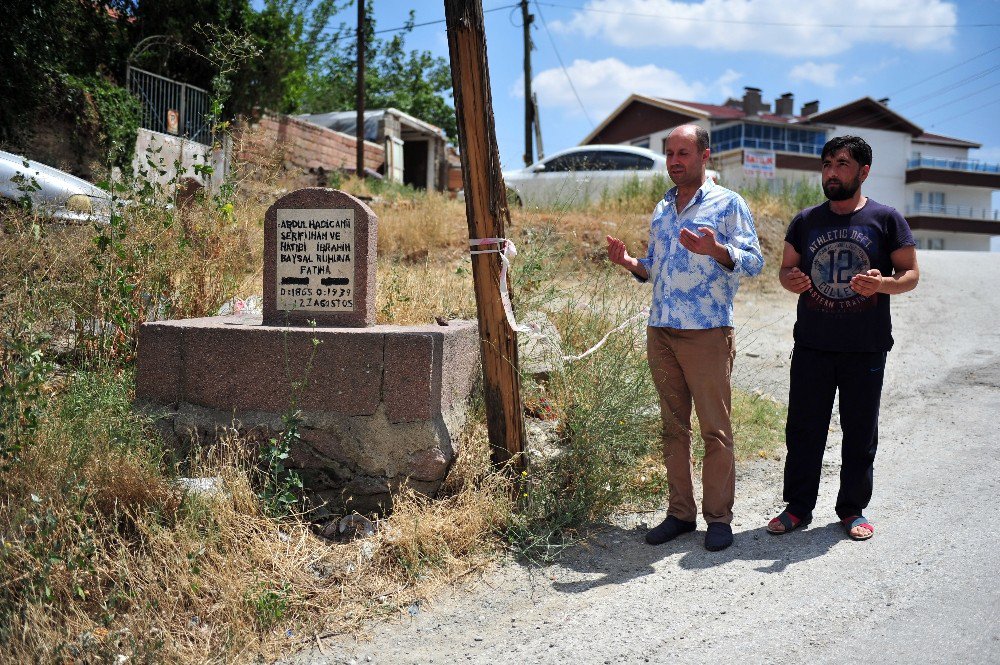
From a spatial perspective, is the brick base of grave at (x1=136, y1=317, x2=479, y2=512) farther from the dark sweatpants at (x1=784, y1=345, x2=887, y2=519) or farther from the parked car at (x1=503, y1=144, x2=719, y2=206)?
the parked car at (x1=503, y1=144, x2=719, y2=206)

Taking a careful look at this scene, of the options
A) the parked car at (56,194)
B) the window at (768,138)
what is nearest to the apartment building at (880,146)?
the window at (768,138)

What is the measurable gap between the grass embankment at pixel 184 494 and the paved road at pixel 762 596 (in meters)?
0.23

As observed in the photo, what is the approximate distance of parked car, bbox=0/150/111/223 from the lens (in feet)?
17.0

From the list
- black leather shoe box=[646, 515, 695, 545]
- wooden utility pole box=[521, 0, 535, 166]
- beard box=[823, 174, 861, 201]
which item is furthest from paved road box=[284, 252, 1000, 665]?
wooden utility pole box=[521, 0, 535, 166]

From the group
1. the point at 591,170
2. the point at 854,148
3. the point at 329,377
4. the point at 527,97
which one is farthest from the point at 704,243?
the point at 527,97

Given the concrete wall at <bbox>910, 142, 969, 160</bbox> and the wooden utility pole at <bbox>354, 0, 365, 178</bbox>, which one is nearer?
the wooden utility pole at <bbox>354, 0, 365, 178</bbox>

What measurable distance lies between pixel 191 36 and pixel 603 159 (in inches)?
323

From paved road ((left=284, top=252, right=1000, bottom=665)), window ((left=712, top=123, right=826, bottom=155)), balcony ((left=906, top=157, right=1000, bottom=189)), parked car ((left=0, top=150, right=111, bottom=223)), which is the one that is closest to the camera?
paved road ((left=284, top=252, right=1000, bottom=665))

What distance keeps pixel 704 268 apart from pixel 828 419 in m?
0.96

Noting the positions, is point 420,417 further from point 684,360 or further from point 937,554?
point 937,554

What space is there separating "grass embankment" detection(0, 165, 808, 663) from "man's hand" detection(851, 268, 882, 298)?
127cm

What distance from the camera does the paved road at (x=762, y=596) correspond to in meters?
2.88

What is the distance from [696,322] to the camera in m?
3.68

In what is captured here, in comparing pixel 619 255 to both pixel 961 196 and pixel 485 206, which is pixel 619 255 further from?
pixel 961 196
